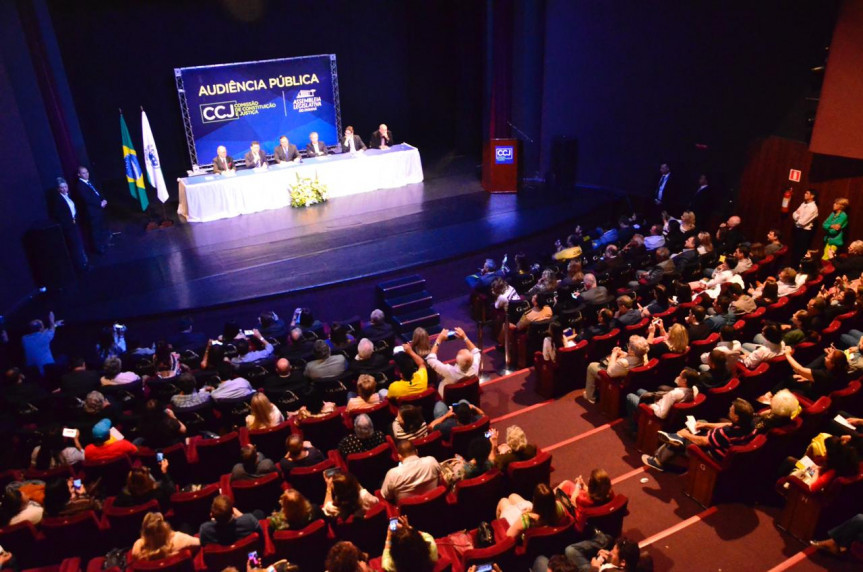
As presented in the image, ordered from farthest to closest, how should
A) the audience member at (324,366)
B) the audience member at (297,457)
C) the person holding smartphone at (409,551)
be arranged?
the audience member at (324,366) → the audience member at (297,457) → the person holding smartphone at (409,551)

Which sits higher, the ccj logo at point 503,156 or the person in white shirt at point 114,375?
the ccj logo at point 503,156

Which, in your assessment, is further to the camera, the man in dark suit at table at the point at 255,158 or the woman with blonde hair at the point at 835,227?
the man in dark suit at table at the point at 255,158

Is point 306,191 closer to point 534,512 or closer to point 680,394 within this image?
point 680,394

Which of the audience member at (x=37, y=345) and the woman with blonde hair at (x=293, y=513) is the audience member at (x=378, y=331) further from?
the audience member at (x=37, y=345)

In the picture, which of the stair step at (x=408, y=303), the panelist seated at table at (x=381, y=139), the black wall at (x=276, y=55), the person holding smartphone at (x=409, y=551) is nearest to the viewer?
the person holding smartphone at (x=409, y=551)

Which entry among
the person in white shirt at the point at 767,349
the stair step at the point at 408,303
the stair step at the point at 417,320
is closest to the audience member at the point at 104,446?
the stair step at the point at 417,320

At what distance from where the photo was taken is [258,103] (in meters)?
13.0

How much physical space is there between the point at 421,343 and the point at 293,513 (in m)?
2.44

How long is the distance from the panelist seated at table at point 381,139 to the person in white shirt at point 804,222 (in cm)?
716

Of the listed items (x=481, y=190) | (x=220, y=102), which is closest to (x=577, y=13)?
(x=481, y=190)

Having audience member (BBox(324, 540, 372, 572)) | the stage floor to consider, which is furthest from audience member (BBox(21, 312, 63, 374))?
audience member (BBox(324, 540, 372, 572))

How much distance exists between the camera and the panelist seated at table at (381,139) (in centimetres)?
1289

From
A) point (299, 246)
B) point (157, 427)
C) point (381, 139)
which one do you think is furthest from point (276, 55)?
point (157, 427)

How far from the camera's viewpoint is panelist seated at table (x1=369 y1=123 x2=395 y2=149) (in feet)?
42.3
